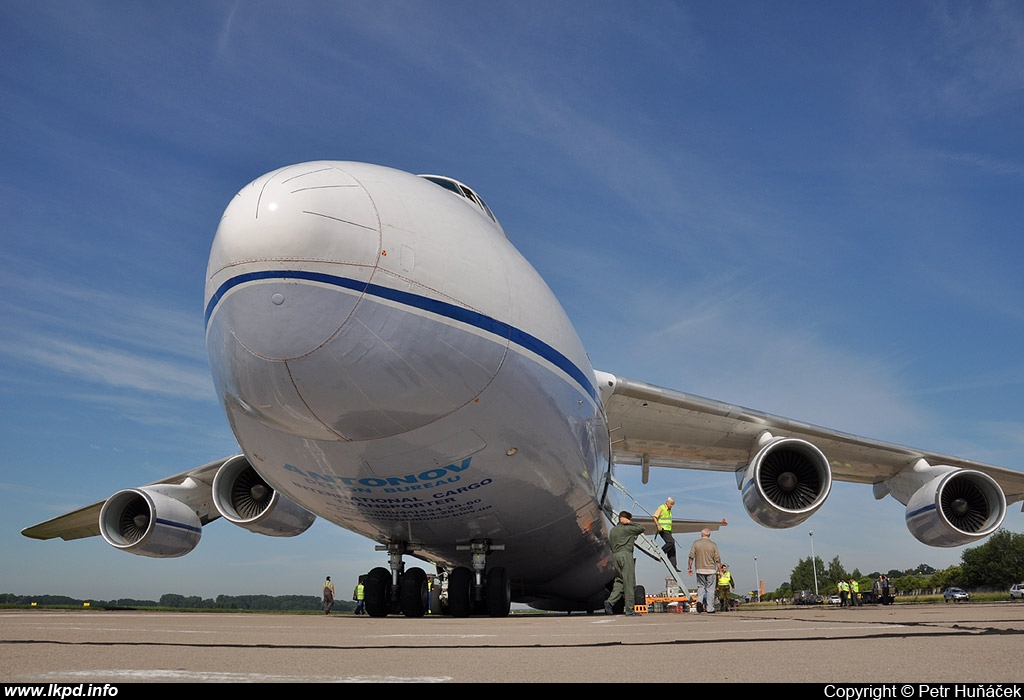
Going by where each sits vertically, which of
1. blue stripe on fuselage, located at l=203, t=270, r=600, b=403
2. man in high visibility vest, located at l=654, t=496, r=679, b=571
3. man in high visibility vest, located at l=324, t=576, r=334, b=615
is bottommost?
man in high visibility vest, located at l=324, t=576, r=334, b=615

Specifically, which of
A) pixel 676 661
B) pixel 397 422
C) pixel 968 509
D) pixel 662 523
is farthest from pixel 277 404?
pixel 968 509

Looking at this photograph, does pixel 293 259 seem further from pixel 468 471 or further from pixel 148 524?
pixel 148 524

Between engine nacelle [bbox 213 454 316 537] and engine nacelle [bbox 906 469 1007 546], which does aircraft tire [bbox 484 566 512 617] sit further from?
engine nacelle [bbox 906 469 1007 546]

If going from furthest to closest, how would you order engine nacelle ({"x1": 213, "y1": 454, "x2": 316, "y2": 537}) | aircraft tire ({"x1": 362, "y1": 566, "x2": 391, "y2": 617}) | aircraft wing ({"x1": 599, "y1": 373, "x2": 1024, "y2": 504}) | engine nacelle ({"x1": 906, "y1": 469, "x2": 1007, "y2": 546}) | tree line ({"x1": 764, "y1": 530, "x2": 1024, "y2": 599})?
1. tree line ({"x1": 764, "y1": 530, "x2": 1024, "y2": 599})
2. aircraft wing ({"x1": 599, "y1": 373, "x2": 1024, "y2": 504})
3. engine nacelle ({"x1": 906, "y1": 469, "x2": 1007, "y2": 546})
4. engine nacelle ({"x1": 213, "y1": 454, "x2": 316, "y2": 537})
5. aircraft tire ({"x1": 362, "y1": 566, "x2": 391, "y2": 617})

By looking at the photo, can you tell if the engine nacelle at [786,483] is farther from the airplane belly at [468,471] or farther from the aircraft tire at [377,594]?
the aircraft tire at [377,594]

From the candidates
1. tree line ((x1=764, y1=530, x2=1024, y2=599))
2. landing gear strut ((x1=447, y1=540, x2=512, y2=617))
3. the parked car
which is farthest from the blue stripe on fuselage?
tree line ((x1=764, y1=530, x2=1024, y2=599))

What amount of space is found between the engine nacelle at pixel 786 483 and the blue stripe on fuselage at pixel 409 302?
453 centimetres

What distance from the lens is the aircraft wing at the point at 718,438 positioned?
1097 cm

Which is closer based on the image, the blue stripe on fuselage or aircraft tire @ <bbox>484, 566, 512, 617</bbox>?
the blue stripe on fuselage

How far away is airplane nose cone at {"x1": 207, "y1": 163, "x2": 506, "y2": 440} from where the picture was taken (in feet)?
15.8

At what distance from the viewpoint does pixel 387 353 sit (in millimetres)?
5012

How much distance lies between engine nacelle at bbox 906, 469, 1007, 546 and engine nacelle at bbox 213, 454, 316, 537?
816 centimetres

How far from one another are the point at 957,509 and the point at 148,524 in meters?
10.9

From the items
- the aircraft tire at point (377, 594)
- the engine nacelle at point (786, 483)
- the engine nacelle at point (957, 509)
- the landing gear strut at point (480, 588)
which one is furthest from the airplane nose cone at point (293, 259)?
the engine nacelle at point (957, 509)
